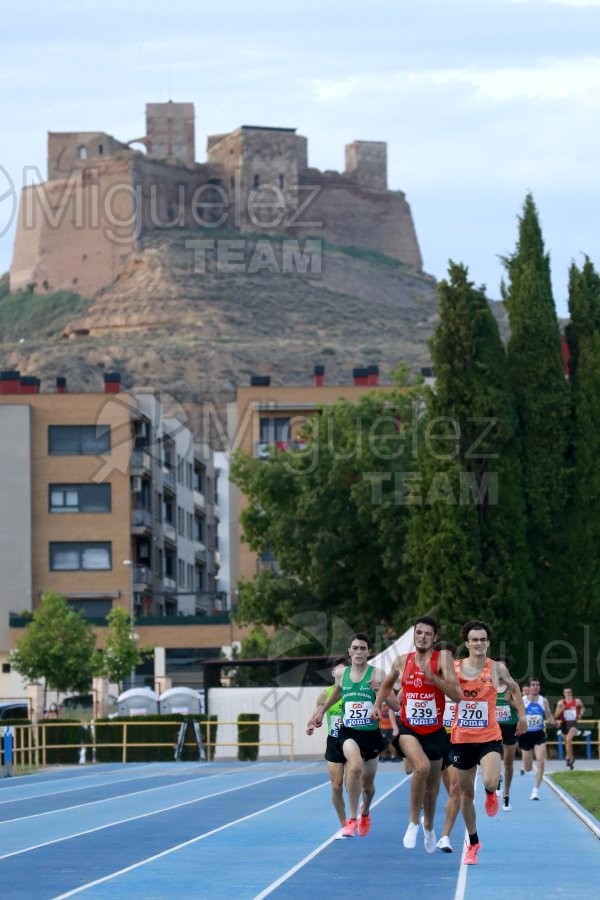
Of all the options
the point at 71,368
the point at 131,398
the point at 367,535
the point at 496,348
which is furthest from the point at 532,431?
the point at 71,368

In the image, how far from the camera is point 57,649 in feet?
224

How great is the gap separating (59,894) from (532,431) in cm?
3886

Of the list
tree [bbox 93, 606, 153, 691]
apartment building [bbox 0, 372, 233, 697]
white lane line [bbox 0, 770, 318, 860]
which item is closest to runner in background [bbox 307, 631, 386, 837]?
white lane line [bbox 0, 770, 318, 860]

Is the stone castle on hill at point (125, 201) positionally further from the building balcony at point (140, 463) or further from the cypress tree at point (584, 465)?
the cypress tree at point (584, 465)

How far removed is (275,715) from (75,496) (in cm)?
3525

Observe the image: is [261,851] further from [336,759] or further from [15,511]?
[15,511]

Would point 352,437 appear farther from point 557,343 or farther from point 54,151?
point 54,151

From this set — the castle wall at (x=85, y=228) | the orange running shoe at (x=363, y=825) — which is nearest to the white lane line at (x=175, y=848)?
the orange running shoe at (x=363, y=825)

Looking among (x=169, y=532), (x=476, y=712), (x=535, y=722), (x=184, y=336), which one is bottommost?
(x=535, y=722)

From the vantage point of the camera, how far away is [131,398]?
83062 mm

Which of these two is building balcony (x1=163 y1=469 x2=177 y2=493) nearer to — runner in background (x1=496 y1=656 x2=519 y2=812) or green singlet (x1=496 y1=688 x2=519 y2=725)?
runner in background (x1=496 y1=656 x2=519 y2=812)

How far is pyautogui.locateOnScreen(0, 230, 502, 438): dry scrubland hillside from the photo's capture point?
6836 inches

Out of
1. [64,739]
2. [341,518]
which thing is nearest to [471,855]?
[64,739]

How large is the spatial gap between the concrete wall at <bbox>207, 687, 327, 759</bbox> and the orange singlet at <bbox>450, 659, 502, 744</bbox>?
3178 centimetres
